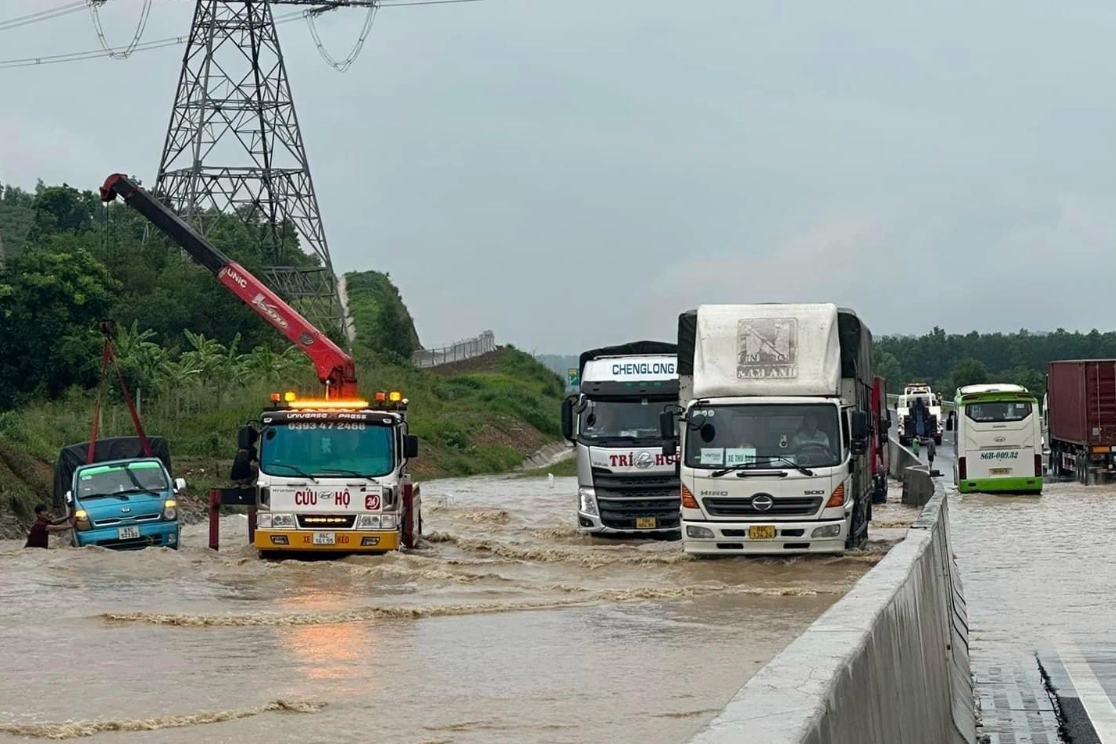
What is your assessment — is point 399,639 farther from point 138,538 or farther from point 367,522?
point 138,538

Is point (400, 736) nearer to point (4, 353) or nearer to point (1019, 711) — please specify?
point (1019, 711)

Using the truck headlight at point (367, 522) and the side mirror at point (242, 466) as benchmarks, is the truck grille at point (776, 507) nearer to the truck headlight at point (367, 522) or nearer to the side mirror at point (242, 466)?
the truck headlight at point (367, 522)

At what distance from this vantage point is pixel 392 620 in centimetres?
1723

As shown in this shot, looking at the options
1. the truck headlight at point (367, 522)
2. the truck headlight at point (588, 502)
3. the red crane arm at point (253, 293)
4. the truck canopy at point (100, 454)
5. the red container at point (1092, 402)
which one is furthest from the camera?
the red container at point (1092, 402)

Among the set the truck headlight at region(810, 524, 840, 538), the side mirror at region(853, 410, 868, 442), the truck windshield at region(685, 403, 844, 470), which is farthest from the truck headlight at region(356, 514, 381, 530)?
the side mirror at region(853, 410, 868, 442)

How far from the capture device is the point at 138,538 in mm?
27156

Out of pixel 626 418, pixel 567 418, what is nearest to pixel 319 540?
pixel 567 418

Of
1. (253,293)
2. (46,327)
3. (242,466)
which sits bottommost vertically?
(242,466)

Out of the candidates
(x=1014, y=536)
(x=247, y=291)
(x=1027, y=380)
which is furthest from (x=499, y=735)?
(x=1027, y=380)

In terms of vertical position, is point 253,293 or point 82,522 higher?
point 253,293

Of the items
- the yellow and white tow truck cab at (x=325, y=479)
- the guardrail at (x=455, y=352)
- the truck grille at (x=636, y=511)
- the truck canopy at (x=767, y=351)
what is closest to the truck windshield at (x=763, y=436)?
the truck canopy at (x=767, y=351)

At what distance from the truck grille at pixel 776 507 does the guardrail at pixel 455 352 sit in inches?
2929

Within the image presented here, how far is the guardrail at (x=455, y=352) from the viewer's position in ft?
340

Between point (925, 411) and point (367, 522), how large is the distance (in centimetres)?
6034
